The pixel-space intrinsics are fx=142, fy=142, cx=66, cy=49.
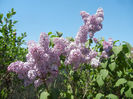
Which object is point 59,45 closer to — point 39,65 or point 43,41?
point 43,41

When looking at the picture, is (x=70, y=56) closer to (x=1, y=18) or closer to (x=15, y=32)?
(x=15, y=32)

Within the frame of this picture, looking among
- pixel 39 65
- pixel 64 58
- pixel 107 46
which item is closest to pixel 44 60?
pixel 39 65

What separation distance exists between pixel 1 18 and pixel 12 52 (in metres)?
1.02

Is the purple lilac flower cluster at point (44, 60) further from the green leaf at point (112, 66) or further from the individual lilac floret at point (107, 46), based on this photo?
the individual lilac floret at point (107, 46)

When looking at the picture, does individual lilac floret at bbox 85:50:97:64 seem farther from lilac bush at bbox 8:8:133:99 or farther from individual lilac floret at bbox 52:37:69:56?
individual lilac floret at bbox 52:37:69:56

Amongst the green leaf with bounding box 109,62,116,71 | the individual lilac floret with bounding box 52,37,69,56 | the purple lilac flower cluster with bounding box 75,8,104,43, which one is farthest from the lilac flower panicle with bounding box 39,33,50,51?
the green leaf with bounding box 109,62,116,71

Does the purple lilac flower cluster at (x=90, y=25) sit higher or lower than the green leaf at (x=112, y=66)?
higher

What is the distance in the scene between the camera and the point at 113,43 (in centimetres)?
274

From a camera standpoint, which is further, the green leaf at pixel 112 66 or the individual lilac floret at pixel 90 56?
the individual lilac floret at pixel 90 56

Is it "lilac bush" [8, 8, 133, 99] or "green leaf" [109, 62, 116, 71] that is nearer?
"lilac bush" [8, 8, 133, 99]

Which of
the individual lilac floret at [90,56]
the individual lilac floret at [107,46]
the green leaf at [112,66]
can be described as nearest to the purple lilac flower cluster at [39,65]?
the individual lilac floret at [90,56]

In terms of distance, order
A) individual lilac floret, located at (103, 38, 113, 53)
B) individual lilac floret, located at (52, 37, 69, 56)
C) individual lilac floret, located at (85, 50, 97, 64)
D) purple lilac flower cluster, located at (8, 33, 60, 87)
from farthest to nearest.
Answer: individual lilac floret, located at (103, 38, 113, 53), individual lilac floret, located at (85, 50, 97, 64), individual lilac floret, located at (52, 37, 69, 56), purple lilac flower cluster, located at (8, 33, 60, 87)

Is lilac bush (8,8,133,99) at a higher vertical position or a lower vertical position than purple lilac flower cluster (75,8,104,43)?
lower

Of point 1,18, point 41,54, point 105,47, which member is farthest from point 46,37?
point 1,18
